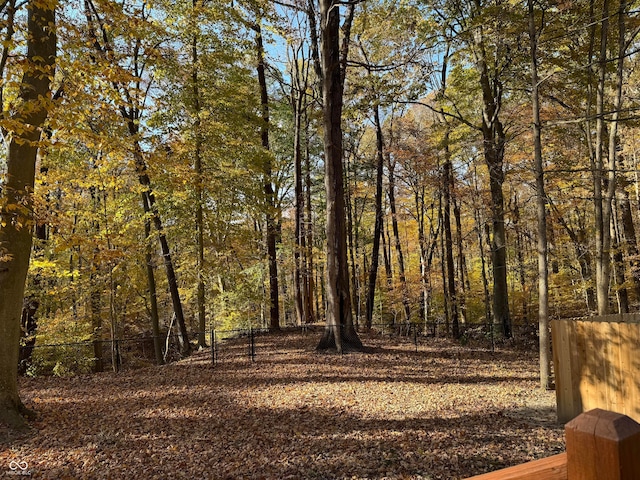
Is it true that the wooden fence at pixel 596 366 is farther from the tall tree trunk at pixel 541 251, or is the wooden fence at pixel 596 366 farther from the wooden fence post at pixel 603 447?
the wooden fence post at pixel 603 447

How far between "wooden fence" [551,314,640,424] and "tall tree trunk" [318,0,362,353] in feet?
17.2

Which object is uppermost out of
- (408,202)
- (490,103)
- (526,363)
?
(490,103)

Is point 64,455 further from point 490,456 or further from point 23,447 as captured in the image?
point 490,456

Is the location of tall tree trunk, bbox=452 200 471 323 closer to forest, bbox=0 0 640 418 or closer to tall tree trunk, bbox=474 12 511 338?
forest, bbox=0 0 640 418

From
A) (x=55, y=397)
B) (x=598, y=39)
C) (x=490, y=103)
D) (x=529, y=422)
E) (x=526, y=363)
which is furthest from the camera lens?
(x=490, y=103)

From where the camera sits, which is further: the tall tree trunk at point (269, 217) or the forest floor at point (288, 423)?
the tall tree trunk at point (269, 217)

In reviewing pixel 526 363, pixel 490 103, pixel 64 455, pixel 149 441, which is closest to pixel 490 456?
pixel 149 441

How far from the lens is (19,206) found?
18.0 feet

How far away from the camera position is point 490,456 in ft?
15.3

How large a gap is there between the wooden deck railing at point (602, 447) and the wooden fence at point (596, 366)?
5.73m

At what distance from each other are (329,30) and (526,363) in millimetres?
9929

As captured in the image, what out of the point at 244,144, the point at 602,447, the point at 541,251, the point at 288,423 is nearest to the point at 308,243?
the point at 244,144

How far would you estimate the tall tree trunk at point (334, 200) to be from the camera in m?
10.6

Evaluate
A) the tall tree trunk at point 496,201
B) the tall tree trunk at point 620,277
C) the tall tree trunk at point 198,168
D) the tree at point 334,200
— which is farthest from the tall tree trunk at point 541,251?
the tall tree trunk at point 198,168
